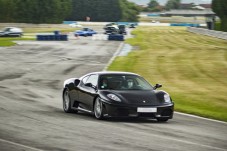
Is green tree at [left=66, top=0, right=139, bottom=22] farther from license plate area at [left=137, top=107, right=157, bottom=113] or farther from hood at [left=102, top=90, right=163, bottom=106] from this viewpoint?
license plate area at [left=137, top=107, right=157, bottom=113]

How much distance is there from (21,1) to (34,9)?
3.12 m

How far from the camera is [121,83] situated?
15.3 metres

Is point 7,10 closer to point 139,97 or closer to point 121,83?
point 121,83

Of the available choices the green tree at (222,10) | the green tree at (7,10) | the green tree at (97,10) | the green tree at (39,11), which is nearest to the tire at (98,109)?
the green tree at (222,10)

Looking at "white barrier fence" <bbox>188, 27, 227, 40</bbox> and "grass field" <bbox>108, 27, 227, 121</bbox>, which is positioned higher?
"grass field" <bbox>108, 27, 227, 121</bbox>

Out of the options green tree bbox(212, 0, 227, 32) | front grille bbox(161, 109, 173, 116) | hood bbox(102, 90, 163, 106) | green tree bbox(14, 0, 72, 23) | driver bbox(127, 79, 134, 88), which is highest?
driver bbox(127, 79, 134, 88)

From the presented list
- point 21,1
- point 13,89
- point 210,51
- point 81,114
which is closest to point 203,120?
point 81,114

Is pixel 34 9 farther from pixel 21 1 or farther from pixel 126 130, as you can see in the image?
pixel 126 130

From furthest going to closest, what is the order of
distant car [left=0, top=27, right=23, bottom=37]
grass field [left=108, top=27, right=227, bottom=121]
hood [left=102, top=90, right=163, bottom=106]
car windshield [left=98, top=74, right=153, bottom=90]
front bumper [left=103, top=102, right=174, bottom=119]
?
1. distant car [left=0, top=27, right=23, bottom=37]
2. grass field [left=108, top=27, right=227, bottom=121]
3. car windshield [left=98, top=74, right=153, bottom=90]
4. hood [left=102, top=90, right=163, bottom=106]
5. front bumper [left=103, top=102, right=174, bottom=119]

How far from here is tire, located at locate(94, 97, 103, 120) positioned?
14572 millimetres

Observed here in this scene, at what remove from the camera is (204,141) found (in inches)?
447

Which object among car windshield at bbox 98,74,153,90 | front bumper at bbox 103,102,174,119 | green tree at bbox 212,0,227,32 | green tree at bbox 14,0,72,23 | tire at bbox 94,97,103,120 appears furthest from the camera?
green tree at bbox 14,0,72,23

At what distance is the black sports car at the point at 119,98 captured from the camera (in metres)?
14.3

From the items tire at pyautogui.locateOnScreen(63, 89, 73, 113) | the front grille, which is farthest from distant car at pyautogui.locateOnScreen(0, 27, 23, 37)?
the front grille
